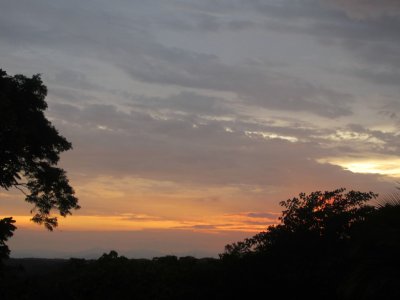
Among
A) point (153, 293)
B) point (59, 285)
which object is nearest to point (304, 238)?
point (153, 293)

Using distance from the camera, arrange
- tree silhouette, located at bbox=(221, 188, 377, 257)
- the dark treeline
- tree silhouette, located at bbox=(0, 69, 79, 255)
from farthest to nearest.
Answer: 1. tree silhouette, located at bbox=(0, 69, 79, 255)
2. tree silhouette, located at bbox=(221, 188, 377, 257)
3. the dark treeline

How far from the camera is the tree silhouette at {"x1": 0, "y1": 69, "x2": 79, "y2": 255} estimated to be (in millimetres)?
22531

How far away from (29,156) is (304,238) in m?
13.9

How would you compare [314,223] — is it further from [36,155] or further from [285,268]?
[36,155]

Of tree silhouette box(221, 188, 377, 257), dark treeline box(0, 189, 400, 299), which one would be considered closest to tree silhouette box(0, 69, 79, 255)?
dark treeline box(0, 189, 400, 299)

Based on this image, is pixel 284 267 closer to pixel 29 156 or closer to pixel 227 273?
pixel 227 273

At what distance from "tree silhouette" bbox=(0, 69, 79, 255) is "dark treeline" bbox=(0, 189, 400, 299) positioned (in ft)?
18.4

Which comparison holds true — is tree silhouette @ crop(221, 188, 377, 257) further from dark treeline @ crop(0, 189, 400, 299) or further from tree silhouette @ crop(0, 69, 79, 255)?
tree silhouette @ crop(0, 69, 79, 255)

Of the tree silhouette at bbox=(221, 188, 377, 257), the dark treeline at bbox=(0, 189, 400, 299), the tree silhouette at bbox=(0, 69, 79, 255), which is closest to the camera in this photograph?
the dark treeline at bbox=(0, 189, 400, 299)

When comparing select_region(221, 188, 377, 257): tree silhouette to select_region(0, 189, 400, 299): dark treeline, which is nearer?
select_region(0, 189, 400, 299): dark treeline

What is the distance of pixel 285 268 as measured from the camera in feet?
47.4

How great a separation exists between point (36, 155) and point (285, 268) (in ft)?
46.9

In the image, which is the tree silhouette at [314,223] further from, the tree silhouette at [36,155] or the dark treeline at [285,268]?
the tree silhouette at [36,155]

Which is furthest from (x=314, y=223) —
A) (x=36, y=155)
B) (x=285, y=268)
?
(x=36, y=155)
